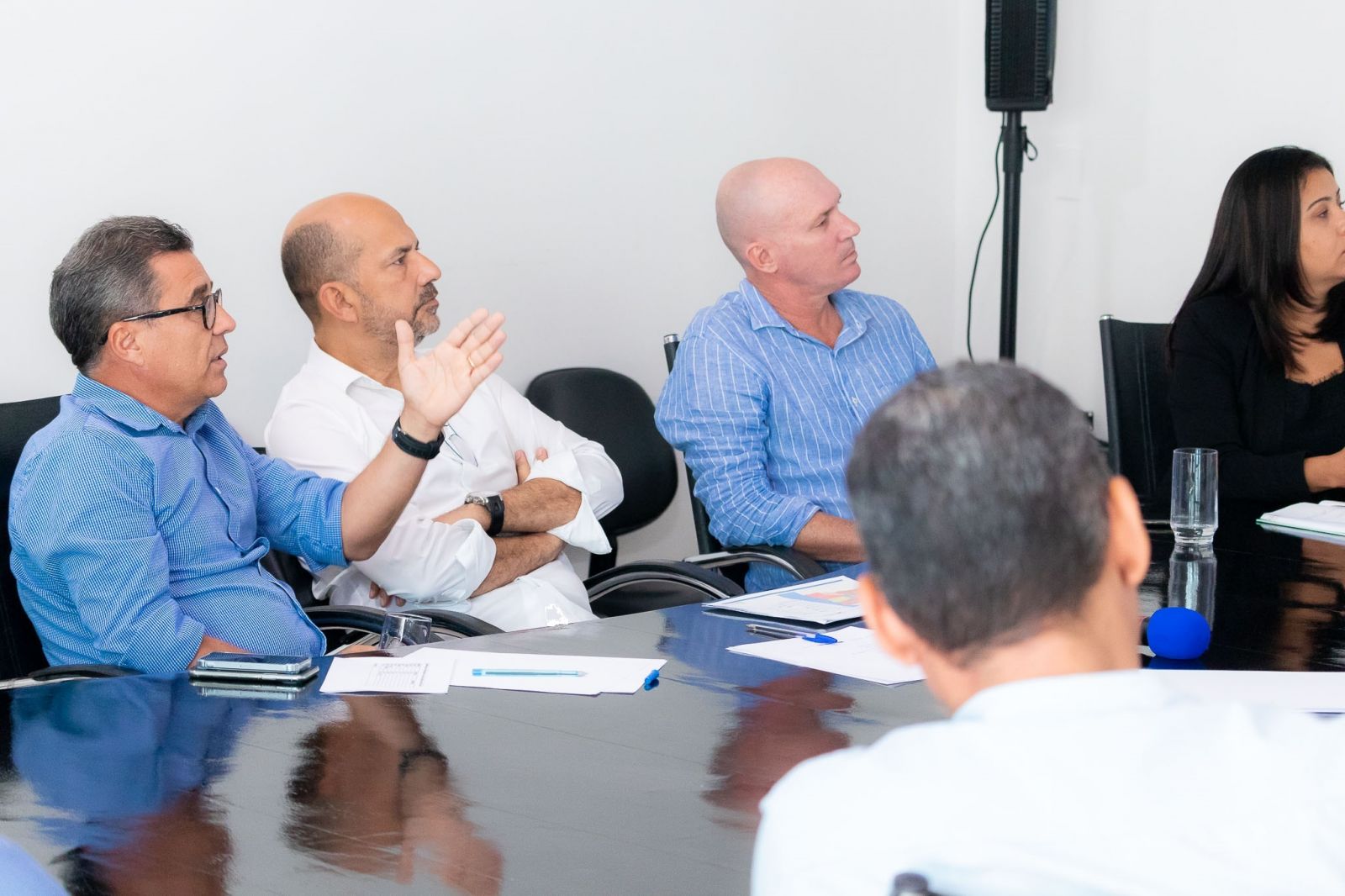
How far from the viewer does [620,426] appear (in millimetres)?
3980

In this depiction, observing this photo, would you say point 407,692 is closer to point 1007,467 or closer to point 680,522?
point 1007,467

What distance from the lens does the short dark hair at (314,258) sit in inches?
121

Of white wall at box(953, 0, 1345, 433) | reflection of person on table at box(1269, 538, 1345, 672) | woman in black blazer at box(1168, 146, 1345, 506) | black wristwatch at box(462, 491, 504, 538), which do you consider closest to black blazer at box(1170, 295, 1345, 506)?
woman in black blazer at box(1168, 146, 1345, 506)

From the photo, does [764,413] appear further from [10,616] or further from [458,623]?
[10,616]

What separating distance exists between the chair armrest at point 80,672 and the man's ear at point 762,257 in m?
1.77

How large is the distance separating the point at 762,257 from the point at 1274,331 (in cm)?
119

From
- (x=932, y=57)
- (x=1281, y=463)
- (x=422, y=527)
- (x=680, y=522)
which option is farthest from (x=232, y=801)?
(x=932, y=57)

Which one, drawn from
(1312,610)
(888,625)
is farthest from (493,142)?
(888,625)

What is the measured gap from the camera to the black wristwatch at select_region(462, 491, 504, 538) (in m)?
3.05

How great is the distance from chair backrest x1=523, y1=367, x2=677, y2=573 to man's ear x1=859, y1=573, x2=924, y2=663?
120 inches

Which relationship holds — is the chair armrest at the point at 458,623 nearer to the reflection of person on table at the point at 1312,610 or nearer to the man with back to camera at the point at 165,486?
the man with back to camera at the point at 165,486

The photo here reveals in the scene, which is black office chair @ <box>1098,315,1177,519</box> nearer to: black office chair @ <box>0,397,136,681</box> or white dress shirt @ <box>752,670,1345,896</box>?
black office chair @ <box>0,397,136,681</box>

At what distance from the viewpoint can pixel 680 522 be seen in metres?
4.49

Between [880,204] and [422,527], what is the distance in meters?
2.53
